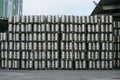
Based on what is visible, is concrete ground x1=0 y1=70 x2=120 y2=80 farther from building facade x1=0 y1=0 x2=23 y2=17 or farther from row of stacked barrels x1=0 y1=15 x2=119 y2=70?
building facade x1=0 y1=0 x2=23 y2=17

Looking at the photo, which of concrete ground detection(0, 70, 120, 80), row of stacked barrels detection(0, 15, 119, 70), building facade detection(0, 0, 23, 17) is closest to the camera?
concrete ground detection(0, 70, 120, 80)

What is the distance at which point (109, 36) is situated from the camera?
2838cm

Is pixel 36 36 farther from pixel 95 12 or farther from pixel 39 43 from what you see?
pixel 95 12

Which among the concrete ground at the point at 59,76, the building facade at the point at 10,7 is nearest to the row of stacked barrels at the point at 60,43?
the concrete ground at the point at 59,76

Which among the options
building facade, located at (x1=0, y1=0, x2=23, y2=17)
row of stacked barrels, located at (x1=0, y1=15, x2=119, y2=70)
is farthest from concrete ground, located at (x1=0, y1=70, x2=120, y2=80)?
building facade, located at (x1=0, y1=0, x2=23, y2=17)

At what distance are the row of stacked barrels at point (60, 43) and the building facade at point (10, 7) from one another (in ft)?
290

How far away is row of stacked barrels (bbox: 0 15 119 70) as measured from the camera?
28297mm

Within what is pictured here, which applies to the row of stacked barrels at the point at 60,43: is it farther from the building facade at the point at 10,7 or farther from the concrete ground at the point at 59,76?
the building facade at the point at 10,7

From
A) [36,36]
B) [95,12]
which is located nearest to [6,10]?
[95,12]

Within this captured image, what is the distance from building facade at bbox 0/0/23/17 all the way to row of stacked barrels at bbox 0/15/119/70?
290ft

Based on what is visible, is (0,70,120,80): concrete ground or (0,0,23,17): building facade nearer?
(0,70,120,80): concrete ground

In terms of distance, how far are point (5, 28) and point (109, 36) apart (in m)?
9.28

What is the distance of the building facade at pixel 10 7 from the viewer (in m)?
120

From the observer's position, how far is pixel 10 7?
135 m
